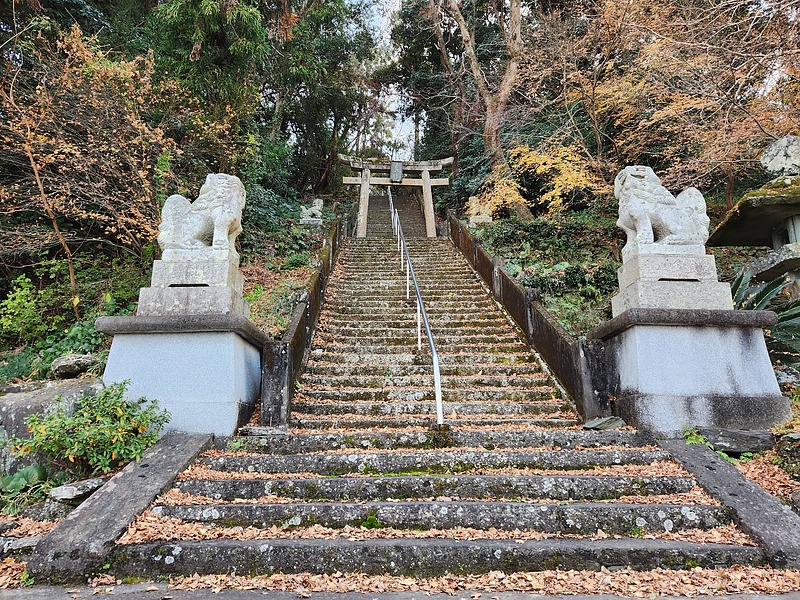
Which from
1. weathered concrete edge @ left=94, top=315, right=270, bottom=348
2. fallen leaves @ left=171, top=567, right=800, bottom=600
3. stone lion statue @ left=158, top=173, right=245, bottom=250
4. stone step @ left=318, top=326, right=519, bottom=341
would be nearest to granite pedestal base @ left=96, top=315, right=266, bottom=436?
weathered concrete edge @ left=94, top=315, right=270, bottom=348

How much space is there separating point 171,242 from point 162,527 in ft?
9.42

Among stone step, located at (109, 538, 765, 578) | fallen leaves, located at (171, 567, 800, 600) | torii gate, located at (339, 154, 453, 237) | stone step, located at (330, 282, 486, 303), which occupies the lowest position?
fallen leaves, located at (171, 567, 800, 600)

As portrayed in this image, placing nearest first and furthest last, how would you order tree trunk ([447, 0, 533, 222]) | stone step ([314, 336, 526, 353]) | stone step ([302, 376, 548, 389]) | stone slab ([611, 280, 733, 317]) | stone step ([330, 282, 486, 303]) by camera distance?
stone slab ([611, 280, 733, 317]) < stone step ([302, 376, 548, 389]) < stone step ([314, 336, 526, 353]) < stone step ([330, 282, 486, 303]) < tree trunk ([447, 0, 533, 222])

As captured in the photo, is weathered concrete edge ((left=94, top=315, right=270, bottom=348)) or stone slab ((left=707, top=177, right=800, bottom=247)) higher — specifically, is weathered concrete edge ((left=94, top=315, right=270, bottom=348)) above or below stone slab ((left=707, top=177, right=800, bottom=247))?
below

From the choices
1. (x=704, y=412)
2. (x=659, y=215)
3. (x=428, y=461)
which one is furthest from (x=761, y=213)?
(x=428, y=461)

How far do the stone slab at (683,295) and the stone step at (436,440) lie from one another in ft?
4.22

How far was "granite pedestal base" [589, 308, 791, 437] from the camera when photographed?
4.21 m

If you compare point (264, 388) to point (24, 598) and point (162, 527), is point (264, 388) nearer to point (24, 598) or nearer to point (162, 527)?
point (162, 527)

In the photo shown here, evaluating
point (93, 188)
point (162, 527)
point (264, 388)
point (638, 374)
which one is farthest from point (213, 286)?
point (93, 188)

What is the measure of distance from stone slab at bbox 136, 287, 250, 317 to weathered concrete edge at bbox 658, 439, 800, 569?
13.8 feet

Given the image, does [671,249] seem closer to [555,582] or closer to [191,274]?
[555,582]

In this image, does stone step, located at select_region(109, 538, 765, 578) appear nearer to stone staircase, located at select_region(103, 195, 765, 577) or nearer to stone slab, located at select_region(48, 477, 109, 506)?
stone staircase, located at select_region(103, 195, 765, 577)

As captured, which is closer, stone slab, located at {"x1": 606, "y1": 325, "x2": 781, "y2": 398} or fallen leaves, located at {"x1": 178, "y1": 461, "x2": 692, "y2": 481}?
fallen leaves, located at {"x1": 178, "y1": 461, "x2": 692, "y2": 481}

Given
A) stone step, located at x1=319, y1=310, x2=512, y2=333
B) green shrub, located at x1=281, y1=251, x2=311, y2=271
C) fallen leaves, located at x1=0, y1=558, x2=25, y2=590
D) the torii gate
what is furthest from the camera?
the torii gate
